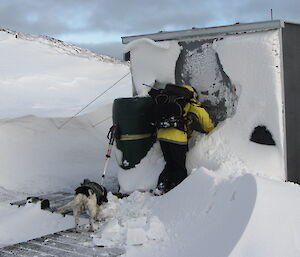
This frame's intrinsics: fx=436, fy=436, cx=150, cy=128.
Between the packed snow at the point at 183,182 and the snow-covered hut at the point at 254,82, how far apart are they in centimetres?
1

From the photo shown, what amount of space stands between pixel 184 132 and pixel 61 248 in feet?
7.17

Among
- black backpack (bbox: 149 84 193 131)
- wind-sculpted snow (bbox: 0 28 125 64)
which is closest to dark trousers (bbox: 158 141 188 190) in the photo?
black backpack (bbox: 149 84 193 131)

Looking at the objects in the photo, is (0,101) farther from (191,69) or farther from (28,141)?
(191,69)

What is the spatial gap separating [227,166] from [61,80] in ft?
25.2

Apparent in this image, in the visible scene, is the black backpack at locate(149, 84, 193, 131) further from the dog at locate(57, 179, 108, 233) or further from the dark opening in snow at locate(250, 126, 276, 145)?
the dog at locate(57, 179, 108, 233)

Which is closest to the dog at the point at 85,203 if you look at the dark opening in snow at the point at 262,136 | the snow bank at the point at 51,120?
the dark opening in snow at the point at 262,136

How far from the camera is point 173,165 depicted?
5.61 m

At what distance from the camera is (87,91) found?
11203mm

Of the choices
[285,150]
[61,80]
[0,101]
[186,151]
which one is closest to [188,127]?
[186,151]

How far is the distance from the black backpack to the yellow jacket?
0.07 meters

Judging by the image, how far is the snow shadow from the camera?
3592mm

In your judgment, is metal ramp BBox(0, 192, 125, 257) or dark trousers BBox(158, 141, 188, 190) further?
dark trousers BBox(158, 141, 188, 190)

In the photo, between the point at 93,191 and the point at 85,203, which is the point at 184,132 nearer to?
the point at 93,191

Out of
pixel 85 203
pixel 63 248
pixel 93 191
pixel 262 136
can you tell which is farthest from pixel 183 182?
pixel 63 248
